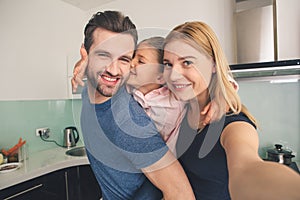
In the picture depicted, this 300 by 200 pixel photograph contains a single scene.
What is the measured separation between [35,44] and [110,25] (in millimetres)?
1021

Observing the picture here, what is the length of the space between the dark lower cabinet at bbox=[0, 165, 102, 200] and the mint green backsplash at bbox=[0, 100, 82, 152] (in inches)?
11.9

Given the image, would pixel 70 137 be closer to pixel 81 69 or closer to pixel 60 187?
pixel 60 187

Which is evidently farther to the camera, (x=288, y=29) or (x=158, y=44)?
(x=288, y=29)

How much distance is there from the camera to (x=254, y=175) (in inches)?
7.6

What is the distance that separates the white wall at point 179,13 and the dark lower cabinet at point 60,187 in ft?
2.92

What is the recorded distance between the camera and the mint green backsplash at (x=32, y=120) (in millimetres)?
1056

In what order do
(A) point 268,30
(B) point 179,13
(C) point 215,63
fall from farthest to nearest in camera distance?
(B) point 179,13 < (A) point 268,30 < (C) point 215,63

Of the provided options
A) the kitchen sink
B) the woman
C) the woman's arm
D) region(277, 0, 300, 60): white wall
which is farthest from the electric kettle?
region(277, 0, 300, 60): white wall

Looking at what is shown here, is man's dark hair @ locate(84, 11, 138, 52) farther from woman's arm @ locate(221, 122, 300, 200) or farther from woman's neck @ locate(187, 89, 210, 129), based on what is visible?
woman's arm @ locate(221, 122, 300, 200)

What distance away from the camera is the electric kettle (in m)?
1.18

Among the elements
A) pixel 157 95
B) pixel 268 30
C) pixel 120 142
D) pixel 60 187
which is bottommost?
pixel 60 187

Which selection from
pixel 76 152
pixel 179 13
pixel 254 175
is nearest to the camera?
pixel 254 175

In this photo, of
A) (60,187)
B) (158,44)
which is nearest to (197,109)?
(158,44)

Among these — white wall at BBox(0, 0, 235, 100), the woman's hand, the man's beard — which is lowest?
the man's beard
